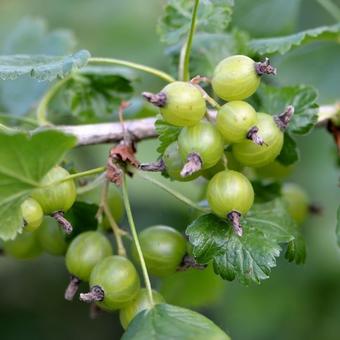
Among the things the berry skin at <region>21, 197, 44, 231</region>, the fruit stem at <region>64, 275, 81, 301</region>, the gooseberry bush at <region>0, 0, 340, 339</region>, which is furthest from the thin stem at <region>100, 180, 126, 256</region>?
the berry skin at <region>21, 197, 44, 231</region>

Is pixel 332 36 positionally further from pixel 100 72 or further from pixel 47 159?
pixel 47 159

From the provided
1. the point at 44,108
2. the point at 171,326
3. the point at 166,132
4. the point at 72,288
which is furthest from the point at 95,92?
the point at 171,326

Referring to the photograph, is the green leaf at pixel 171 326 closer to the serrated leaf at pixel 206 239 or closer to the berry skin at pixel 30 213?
the serrated leaf at pixel 206 239

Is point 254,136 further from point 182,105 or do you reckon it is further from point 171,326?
point 171,326

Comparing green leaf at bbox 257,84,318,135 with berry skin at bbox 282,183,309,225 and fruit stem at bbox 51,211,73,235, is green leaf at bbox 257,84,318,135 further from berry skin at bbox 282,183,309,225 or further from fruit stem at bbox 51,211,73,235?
fruit stem at bbox 51,211,73,235

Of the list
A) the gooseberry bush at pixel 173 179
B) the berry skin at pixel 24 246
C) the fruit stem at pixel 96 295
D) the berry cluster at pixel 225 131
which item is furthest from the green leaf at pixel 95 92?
the fruit stem at pixel 96 295

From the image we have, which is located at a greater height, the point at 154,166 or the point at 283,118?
the point at 283,118

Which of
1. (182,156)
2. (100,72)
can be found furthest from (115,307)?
(100,72)

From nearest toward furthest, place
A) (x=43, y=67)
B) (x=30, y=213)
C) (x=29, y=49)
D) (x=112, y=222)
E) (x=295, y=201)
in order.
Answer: (x=30, y=213) → (x=43, y=67) → (x=112, y=222) → (x=295, y=201) → (x=29, y=49)
